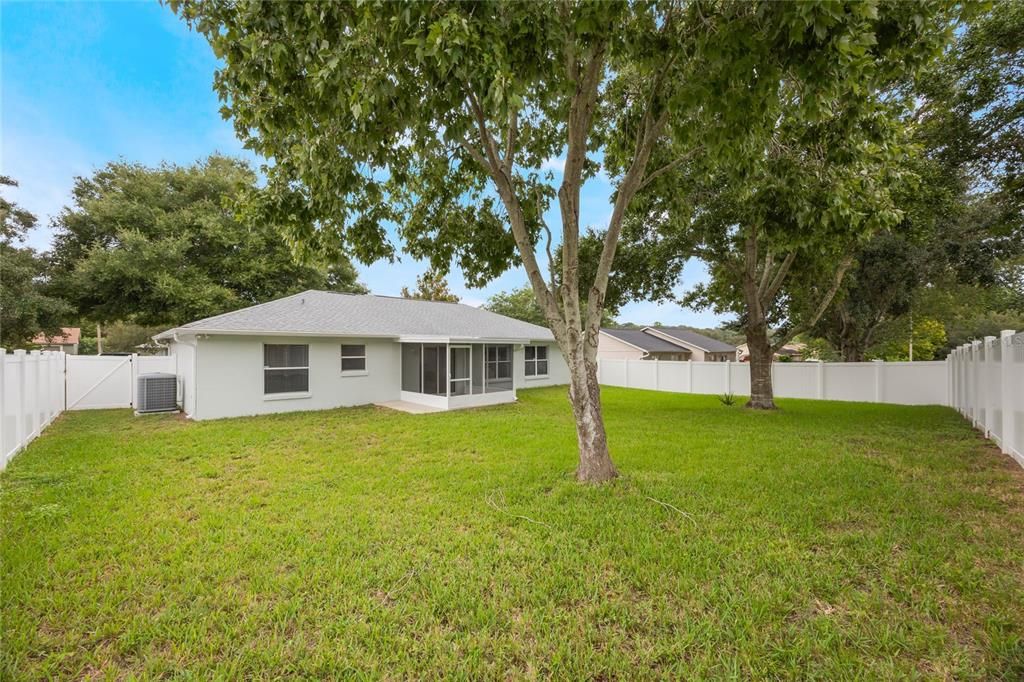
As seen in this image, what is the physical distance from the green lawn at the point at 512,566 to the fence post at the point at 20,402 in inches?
14.5

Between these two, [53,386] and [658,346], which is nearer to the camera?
[53,386]

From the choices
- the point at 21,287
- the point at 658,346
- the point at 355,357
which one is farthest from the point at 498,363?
the point at 658,346

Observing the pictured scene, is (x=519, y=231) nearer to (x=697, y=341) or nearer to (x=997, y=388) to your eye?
(x=997, y=388)

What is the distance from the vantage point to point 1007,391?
636cm

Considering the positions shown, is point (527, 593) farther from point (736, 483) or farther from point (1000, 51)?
point (1000, 51)

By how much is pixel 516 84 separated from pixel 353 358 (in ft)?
36.6

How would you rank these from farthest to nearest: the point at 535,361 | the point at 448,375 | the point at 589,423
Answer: the point at 535,361
the point at 448,375
the point at 589,423

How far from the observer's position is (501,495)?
5.24 metres

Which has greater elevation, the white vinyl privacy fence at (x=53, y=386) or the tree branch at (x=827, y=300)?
the tree branch at (x=827, y=300)

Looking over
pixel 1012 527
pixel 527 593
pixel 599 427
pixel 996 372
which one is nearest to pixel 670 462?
pixel 599 427

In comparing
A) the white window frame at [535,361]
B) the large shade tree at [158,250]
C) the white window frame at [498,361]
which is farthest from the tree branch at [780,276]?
the large shade tree at [158,250]

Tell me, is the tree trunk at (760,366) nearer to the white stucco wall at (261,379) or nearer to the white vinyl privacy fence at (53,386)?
the white stucco wall at (261,379)

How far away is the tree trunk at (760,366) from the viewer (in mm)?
12680

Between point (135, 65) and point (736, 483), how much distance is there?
36.1ft
